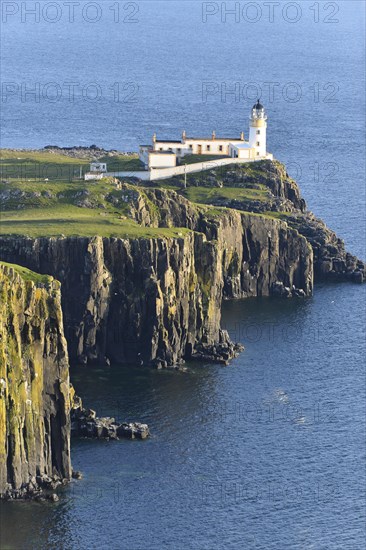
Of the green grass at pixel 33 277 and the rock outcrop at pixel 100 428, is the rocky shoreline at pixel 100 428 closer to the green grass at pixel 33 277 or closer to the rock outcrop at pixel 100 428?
the rock outcrop at pixel 100 428

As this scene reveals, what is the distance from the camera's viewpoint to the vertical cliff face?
534 ft

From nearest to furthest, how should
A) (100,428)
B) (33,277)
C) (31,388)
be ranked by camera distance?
(31,388)
(33,277)
(100,428)

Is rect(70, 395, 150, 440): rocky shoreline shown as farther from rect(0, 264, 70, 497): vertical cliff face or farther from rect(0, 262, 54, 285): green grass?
rect(0, 262, 54, 285): green grass

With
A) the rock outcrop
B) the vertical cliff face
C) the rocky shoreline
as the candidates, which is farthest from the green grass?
the rocky shoreline

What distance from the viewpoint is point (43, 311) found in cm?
16962

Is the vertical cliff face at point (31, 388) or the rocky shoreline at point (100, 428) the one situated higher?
the vertical cliff face at point (31, 388)

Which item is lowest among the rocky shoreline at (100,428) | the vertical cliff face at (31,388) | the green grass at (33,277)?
the rocky shoreline at (100,428)

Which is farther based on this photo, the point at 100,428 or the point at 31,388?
the point at 100,428

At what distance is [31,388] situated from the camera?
546 feet

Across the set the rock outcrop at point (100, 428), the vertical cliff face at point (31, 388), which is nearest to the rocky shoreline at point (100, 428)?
the rock outcrop at point (100, 428)

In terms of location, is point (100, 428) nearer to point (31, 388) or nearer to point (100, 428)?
point (100, 428)

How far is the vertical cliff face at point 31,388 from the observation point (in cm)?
16262

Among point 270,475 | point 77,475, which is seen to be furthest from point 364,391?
point 77,475

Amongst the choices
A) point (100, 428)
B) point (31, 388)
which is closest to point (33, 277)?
point (31, 388)
